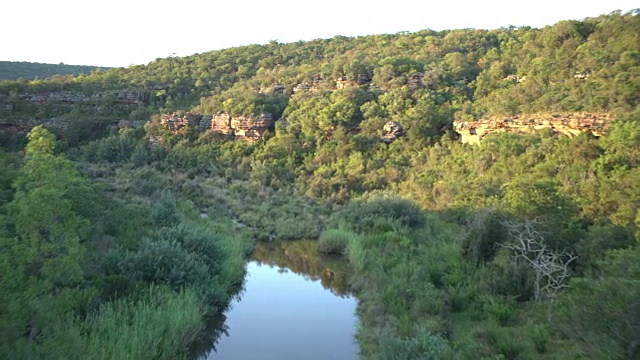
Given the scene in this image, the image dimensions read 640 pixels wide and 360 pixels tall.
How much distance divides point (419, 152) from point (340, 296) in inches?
841

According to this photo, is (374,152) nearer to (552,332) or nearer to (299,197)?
(299,197)

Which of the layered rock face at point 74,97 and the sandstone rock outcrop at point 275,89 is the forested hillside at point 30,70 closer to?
the layered rock face at point 74,97

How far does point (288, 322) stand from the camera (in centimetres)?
1775

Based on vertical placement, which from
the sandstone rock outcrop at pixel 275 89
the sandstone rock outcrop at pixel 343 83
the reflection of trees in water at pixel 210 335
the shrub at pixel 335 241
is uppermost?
the sandstone rock outcrop at pixel 343 83

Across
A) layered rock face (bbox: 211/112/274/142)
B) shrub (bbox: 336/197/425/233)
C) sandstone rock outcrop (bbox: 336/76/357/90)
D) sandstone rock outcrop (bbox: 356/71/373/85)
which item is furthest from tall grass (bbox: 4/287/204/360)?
sandstone rock outcrop (bbox: 356/71/373/85)

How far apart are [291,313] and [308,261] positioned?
23.5 feet

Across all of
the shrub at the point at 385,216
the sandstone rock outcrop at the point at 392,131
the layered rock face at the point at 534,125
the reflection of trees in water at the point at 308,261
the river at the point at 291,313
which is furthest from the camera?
the sandstone rock outcrop at the point at 392,131

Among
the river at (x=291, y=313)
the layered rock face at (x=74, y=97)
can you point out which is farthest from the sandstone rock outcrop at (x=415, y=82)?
the layered rock face at (x=74, y=97)

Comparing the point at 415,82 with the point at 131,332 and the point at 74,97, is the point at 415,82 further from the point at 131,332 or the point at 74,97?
the point at 131,332

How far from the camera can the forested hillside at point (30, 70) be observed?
7203 cm

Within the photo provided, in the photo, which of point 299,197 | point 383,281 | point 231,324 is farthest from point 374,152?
point 231,324

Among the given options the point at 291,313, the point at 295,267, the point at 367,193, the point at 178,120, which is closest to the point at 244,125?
the point at 178,120

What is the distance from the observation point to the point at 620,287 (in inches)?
340

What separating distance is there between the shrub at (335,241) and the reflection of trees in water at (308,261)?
1.58 feet
